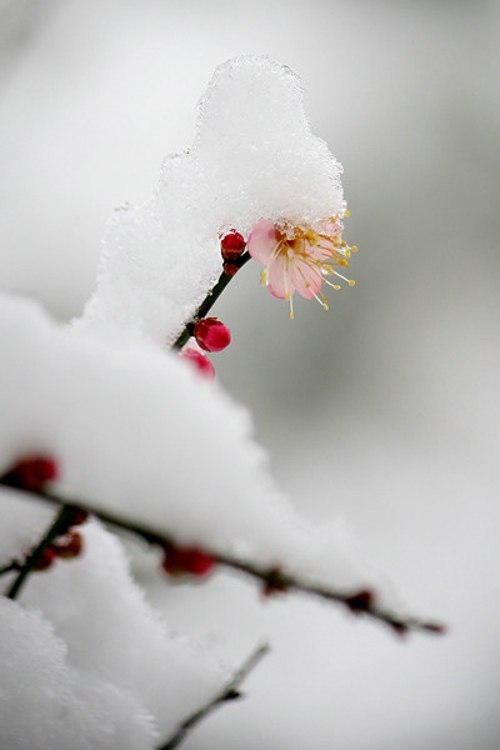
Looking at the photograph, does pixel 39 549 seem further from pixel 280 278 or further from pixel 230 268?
pixel 280 278

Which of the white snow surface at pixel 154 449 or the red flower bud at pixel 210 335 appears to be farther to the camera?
the red flower bud at pixel 210 335

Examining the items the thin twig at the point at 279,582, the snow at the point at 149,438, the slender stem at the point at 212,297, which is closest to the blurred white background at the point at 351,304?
the snow at the point at 149,438

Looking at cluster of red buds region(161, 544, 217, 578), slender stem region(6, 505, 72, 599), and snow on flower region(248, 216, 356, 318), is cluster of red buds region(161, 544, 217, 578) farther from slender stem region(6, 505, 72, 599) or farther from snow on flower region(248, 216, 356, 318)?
snow on flower region(248, 216, 356, 318)

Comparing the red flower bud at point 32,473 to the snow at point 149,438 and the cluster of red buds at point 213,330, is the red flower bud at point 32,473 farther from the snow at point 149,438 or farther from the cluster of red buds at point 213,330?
the cluster of red buds at point 213,330

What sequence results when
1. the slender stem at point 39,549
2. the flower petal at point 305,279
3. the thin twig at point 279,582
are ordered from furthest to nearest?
the flower petal at point 305,279, the slender stem at point 39,549, the thin twig at point 279,582

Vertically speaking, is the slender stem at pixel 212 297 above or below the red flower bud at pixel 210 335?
above

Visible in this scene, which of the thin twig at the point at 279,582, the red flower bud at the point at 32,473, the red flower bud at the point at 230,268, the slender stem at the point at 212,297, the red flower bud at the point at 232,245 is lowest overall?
the red flower bud at the point at 32,473
